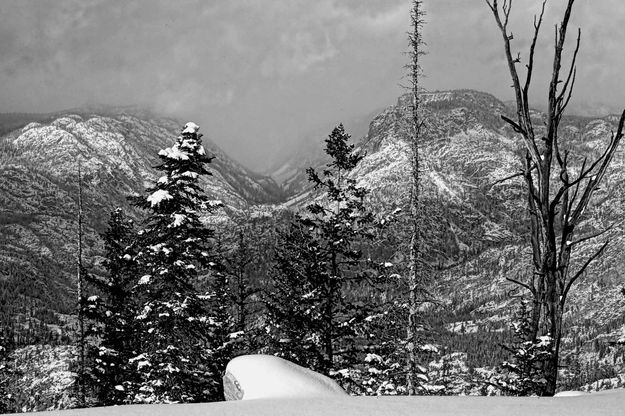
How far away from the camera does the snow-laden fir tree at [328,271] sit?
1886 cm

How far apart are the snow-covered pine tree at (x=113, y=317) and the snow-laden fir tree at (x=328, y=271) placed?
740 cm

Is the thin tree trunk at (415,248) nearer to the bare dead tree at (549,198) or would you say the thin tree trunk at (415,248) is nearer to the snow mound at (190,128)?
the snow mound at (190,128)

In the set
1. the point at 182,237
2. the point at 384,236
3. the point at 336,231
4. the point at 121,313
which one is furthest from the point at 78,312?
the point at 384,236

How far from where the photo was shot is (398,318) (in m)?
19.4

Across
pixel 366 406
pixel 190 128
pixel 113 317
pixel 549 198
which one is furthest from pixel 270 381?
pixel 113 317

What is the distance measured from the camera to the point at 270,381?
5.56m

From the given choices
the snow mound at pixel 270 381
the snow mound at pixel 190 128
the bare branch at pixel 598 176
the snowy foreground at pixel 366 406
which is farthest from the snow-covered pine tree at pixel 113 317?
the bare branch at pixel 598 176

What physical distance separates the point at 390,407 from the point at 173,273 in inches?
565

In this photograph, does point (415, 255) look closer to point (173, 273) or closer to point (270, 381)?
point (173, 273)

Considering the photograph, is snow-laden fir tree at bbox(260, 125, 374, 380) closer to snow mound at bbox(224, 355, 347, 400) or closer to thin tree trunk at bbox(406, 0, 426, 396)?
thin tree trunk at bbox(406, 0, 426, 396)

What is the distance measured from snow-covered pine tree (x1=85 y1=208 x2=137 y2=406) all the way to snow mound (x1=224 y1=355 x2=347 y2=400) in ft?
60.0

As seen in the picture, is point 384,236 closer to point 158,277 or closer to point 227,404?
point 158,277

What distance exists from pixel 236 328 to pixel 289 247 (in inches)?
350

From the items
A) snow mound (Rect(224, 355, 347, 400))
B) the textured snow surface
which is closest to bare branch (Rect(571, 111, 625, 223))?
the textured snow surface
